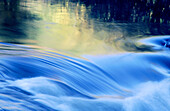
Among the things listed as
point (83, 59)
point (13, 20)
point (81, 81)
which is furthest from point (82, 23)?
point (81, 81)

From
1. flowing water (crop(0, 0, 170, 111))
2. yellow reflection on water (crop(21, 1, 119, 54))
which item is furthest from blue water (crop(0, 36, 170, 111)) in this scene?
yellow reflection on water (crop(21, 1, 119, 54))

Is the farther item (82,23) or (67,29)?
(82,23)

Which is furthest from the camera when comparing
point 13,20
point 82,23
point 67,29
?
A: point 82,23

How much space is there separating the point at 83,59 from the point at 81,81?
60cm

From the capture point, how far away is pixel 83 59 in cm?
305

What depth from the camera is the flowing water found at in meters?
2.13

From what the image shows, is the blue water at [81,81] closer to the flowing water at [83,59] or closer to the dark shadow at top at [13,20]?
the flowing water at [83,59]

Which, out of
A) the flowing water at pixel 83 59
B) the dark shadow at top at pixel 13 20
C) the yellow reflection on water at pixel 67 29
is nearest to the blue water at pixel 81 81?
the flowing water at pixel 83 59

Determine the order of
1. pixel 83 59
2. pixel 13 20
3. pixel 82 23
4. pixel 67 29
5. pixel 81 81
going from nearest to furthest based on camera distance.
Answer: pixel 81 81 < pixel 83 59 < pixel 67 29 < pixel 13 20 < pixel 82 23

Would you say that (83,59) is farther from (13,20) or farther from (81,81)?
(13,20)

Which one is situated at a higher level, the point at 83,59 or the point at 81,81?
the point at 83,59

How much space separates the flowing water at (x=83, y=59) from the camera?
A: 2.13 metres

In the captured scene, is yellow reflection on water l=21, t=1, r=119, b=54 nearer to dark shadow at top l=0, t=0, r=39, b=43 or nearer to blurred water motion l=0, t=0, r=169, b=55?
blurred water motion l=0, t=0, r=169, b=55

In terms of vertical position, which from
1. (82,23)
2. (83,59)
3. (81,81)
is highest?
(82,23)
